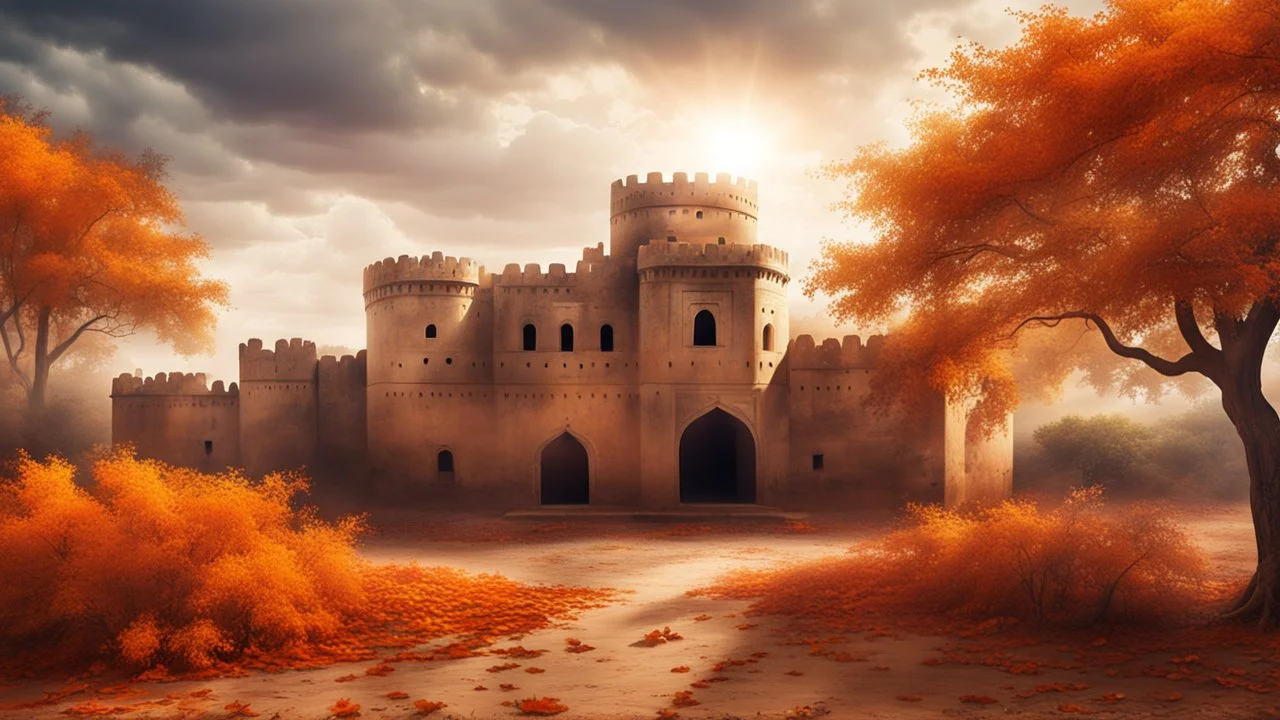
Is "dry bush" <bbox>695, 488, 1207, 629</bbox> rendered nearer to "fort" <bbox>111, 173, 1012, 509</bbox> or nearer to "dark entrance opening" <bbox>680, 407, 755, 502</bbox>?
"fort" <bbox>111, 173, 1012, 509</bbox>

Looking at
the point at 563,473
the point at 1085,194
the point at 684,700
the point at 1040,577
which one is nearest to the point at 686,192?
the point at 563,473

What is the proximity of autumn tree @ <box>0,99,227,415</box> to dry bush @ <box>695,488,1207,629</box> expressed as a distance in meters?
24.4

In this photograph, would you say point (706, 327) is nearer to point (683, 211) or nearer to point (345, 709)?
point (683, 211)

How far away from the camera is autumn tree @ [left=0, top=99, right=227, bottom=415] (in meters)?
27.3

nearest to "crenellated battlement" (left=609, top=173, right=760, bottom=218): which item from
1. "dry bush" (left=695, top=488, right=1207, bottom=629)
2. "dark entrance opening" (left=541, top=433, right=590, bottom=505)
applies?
"dark entrance opening" (left=541, top=433, right=590, bottom=505)

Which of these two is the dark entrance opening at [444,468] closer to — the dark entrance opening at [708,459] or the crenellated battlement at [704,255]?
the dark entrance opening at [708,459]

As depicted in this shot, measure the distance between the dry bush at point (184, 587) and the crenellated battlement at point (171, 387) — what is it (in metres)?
16.5

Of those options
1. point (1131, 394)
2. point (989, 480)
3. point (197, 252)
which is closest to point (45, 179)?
point (197, 252)

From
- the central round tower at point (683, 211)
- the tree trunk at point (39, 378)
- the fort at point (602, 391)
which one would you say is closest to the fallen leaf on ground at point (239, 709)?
the fort at point (602, 391)

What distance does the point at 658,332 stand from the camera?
25.5 metres

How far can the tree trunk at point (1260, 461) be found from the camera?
11531 mm

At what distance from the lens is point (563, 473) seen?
2978cm

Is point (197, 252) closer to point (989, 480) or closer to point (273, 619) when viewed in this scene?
point (273, 619)

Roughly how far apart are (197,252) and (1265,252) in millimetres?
29620
